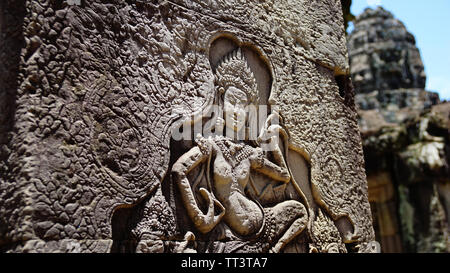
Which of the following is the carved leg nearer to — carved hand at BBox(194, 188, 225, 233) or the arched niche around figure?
carved hand at BBox(194, 188, 225, 233)

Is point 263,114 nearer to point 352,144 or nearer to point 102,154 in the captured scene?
point 352,144

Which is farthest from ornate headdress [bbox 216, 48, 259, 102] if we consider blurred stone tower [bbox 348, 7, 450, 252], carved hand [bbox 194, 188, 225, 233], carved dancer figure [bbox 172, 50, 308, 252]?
blurred stone tower [bbox 348, 7, 450, 252]

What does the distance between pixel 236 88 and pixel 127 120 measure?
28.2 inches

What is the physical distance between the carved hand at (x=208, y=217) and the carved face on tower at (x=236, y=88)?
42 centimetres

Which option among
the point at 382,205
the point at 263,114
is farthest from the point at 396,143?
A: the point at 263,114

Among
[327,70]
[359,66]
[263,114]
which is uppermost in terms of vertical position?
[359,66]

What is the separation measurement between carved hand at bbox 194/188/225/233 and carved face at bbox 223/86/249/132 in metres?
0.42

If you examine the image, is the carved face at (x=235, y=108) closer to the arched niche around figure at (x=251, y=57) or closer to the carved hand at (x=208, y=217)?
the arched niche around figure at (x=251, y=57)

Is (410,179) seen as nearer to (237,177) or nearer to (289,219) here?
(289,219)

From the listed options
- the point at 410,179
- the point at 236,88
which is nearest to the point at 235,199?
the point at 236,88

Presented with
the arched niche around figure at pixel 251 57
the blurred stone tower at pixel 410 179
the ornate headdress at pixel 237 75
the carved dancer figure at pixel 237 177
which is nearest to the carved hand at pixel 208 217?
the carved dancer figure at pixel 237 177
